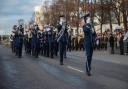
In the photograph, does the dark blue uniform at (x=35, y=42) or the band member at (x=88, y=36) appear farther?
the dark blue uniform at (x=35, y=42)

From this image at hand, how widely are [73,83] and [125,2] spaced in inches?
1581

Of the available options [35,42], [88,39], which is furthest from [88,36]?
[35,42]

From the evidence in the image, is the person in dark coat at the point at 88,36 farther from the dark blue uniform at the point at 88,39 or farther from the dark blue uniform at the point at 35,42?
the dark blue uniform at the point at 35,42

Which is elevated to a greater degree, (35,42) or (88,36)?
(88,36)

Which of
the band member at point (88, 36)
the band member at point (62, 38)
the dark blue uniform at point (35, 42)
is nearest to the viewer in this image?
the band member at point (88, 36)

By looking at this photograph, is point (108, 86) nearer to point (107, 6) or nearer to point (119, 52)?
point (119, 52)

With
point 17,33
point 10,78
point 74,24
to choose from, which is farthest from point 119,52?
point 74,24

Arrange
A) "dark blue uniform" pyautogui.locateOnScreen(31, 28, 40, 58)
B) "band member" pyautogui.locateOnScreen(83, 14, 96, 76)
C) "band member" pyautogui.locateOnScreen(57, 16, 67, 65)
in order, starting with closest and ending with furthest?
1. "band member" pyautogui.locateOnScreen(83, 14, 96, 76)
2. "band member" pyautogui.locateOnScreen(57, 16, 67, 65)
3. "dark blue uniform" pyautogui.locateOnScreen(31, 28, 40, 58)

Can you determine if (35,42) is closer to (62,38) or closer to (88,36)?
(62,38)

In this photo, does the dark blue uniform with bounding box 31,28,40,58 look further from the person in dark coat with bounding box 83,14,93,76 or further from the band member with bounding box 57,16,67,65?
the person in dark coat with bounding box 83,14,93,76

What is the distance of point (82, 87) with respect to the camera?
44.1 ft

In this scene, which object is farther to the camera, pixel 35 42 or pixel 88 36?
pixel 35 42

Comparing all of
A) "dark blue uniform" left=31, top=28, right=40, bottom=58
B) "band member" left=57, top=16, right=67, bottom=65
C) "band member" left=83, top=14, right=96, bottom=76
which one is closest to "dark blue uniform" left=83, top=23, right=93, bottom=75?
"band member" left=83, top=14, right=96, bottom=76

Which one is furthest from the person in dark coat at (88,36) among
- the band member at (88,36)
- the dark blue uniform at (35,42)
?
the dark blue uniform at (35,42)
